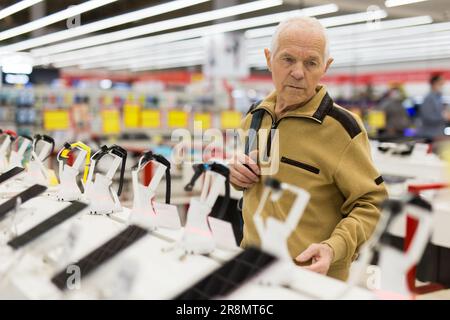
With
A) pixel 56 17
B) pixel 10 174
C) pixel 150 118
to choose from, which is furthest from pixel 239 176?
pixel 56 17

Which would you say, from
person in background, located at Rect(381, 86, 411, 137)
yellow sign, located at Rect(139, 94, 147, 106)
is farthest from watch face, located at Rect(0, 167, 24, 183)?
person in background, located at Rect(381, 86, 411, 137)

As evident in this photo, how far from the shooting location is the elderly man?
5.81 ft

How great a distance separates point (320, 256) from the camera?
1.65 metres

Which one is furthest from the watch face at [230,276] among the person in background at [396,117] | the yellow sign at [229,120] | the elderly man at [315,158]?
the person in background at [396,117]

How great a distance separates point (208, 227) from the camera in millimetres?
1531

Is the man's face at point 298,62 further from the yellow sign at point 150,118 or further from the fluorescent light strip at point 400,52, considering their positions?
the fluorescent light strip at point 400,52

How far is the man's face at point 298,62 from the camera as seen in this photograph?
1748 mm

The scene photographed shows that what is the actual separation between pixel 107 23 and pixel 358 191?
33.2 feet

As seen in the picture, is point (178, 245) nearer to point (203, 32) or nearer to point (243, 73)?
point (243, 73)

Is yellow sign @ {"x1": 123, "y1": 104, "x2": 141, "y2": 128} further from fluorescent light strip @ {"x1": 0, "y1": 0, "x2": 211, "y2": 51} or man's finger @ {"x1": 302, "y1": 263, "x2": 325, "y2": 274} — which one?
man's finger @ {"x1": 302, "y1": 263, "x2": 325, "y2": 274}

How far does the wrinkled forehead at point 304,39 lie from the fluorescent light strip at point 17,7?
740 centimetres

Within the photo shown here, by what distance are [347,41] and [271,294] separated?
43.9 ft
